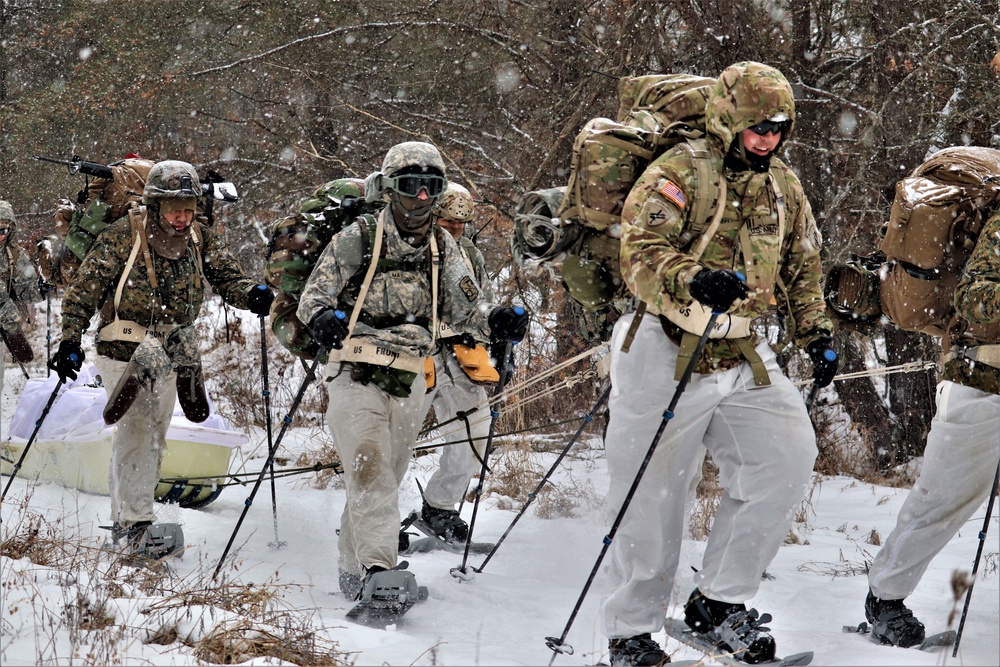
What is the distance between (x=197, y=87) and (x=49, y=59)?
4629mm

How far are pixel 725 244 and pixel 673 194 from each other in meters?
0.34

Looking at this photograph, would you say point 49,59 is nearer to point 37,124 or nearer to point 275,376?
point 37,124

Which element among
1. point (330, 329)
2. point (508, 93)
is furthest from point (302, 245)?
point (508, 93)

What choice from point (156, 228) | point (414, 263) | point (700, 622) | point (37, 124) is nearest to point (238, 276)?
point (156, 228)

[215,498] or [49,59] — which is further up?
[49,59]

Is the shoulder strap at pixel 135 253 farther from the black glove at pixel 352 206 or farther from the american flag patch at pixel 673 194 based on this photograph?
the american flag patch at pixel 673 194

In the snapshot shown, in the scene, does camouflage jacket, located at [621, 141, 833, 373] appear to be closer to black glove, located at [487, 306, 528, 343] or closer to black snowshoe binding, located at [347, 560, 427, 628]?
black glove, located at [487, 306, 528, 343]

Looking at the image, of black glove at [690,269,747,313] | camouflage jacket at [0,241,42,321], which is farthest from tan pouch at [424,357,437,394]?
camouflage jacket at [0,241,42,321]

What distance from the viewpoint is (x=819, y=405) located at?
10.3 metres

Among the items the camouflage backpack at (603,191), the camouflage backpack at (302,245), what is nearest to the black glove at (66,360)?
the camouflage backpack at (302,245)

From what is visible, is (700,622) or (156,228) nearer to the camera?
(700,622)

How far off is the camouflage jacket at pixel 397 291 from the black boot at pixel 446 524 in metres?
1.99

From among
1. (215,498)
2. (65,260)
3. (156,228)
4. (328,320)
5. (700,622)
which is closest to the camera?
(700,622)

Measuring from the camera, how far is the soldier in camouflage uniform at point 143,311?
640cm
